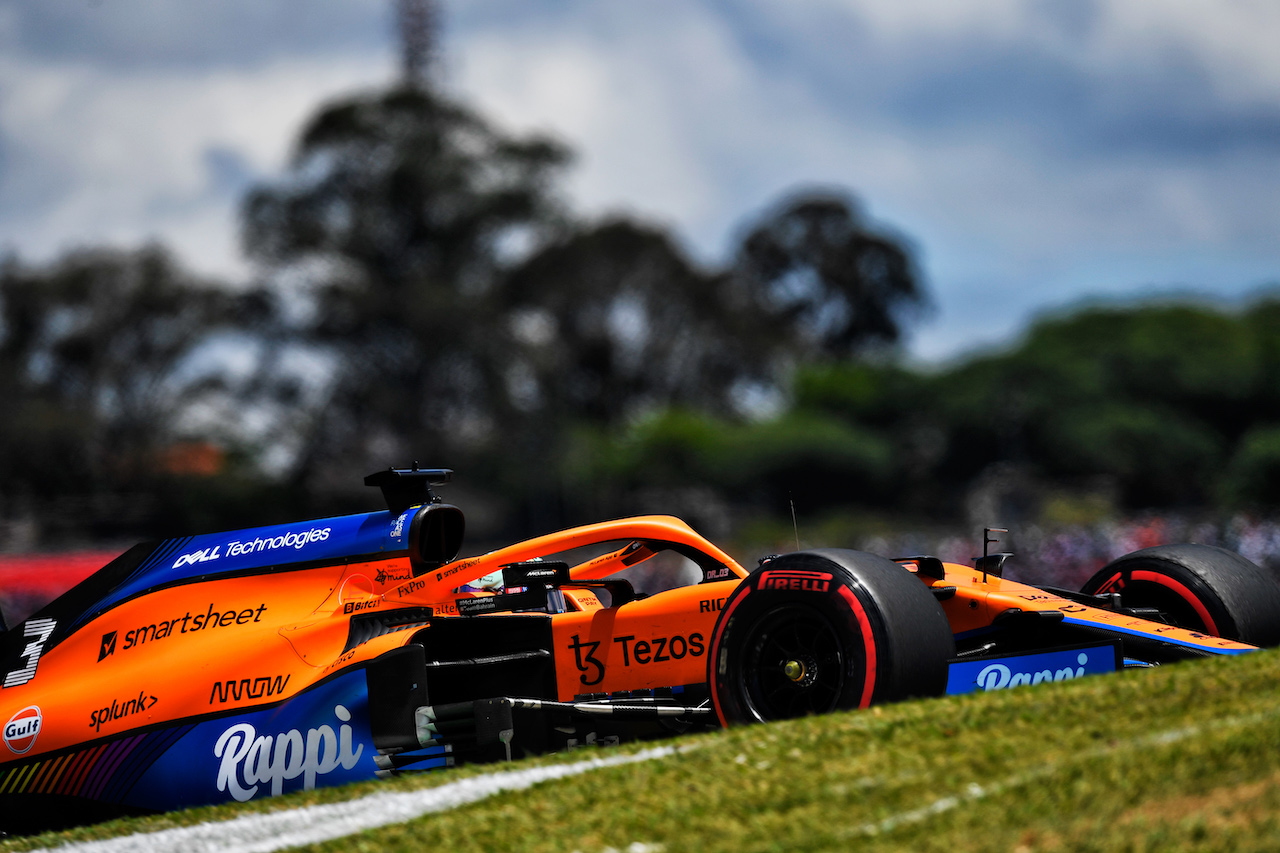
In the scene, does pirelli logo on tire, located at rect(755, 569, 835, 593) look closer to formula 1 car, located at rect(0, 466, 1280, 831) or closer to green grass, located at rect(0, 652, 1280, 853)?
formula 1 car, located at rect(0, 466, 1280, 831)

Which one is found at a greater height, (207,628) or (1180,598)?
(207,628)

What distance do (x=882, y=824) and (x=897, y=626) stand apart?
4.36ft

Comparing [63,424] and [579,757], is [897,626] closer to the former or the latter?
[579,757]

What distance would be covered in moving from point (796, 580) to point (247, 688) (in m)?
2.70

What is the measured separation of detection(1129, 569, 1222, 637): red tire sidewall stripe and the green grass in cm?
135

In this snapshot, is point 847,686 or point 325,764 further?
point 325,764

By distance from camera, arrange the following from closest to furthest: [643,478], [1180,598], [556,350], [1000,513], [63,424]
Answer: [1180,598], [1000,513], [63,424], [643,478], [556,350]

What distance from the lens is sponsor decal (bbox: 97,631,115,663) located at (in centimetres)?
686

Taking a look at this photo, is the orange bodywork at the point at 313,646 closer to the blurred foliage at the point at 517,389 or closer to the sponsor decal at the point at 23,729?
the sponsor decal at the point at 23,729

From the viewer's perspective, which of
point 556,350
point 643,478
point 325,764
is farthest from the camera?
point 556,350

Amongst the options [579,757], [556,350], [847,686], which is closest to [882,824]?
[847,686]

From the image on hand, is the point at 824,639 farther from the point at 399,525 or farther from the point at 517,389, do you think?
the point at 517,389

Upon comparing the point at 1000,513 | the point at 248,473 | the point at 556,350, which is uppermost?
the point at 556,350

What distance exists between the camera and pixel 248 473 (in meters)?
45.1
